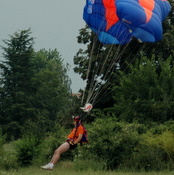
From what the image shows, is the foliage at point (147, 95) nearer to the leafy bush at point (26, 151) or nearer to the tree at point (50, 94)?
the leafy bush at point (26, 151)

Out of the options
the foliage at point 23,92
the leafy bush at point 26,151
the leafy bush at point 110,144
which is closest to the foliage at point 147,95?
the leafy bush at point 110,144

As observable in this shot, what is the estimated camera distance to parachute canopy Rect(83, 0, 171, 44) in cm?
1714

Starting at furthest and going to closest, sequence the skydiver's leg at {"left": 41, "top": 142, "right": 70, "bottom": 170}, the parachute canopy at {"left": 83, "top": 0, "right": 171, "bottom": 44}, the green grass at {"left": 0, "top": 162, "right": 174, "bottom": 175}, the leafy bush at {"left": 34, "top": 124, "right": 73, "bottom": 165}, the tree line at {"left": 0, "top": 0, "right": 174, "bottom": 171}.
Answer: the parachute canopy at {"left": 83, "top": 0, "right": 171, "bottom": 44}
the leafy bush at {"left": 34, "top": 124, "right": 73, "bottom": 165}
the tree line at {"left": 0, "top": 0, "right": 174, "bottom": 171}
the skydiver's leg at {"left": 41, "top": 142, "right": 70, "bottom": 170}
the green grass at {"left": 0, "top": 162, "right": 174, "bottom": 175}

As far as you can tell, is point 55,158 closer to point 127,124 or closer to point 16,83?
point 127,124

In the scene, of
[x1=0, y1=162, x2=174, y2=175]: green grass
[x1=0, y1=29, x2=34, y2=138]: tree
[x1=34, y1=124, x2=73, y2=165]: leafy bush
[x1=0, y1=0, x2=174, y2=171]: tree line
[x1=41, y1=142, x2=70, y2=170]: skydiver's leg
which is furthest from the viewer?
[x1=0, y1=29, x2=34, y2=138]: tree

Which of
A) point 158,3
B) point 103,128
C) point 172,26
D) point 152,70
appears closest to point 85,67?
point 172,26

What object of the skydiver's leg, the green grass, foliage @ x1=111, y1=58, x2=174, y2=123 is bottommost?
the green grass

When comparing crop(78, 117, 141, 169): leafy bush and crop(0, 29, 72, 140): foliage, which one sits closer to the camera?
crop(78, 117, 141, 169): leafy bush

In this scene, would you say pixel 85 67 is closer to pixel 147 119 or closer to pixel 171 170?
pixel 147 119

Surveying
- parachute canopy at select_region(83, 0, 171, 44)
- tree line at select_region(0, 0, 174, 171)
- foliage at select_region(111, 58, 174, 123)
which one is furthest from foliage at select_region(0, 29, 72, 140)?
parachute canopy at select_region(83, 0, 171, 44)

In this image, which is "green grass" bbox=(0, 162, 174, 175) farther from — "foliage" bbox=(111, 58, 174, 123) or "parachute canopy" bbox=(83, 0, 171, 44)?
"foliage" bbox=(111, 58, 174, 123)

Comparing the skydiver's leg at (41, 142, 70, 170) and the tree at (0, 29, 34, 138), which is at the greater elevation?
the tree at (0, 29, 34, 138)

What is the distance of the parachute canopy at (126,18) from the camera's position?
17141mm

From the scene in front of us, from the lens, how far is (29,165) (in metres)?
14.7
